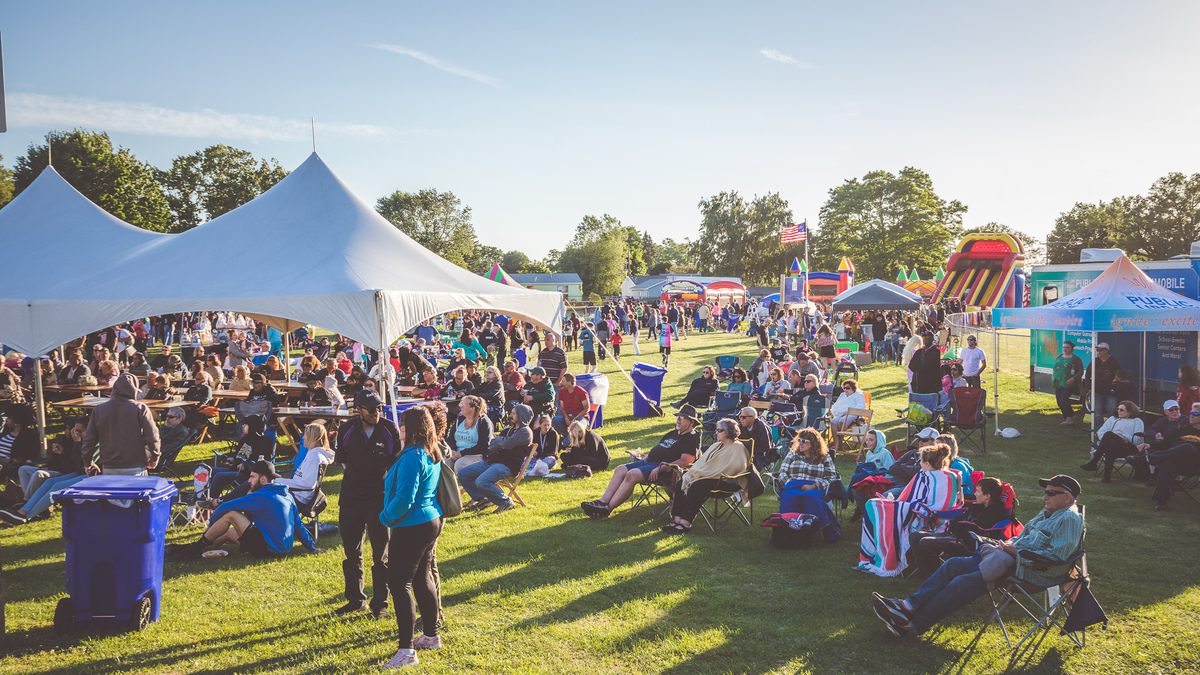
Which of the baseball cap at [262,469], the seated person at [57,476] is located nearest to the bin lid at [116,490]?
the baseball cap at [262,469]

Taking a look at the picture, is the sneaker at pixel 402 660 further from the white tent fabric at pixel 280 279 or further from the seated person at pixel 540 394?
the seated person at pixel 540 394

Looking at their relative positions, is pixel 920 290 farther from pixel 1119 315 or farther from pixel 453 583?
pixel 453 583

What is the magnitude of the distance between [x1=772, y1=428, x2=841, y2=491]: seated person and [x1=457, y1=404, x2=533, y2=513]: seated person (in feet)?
9.71

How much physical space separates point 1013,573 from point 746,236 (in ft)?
253

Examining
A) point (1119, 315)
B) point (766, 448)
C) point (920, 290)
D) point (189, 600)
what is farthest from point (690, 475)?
point (920, 290)

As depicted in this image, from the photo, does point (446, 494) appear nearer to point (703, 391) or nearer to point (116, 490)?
point (116, 490)

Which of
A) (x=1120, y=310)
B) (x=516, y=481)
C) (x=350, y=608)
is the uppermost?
(x=1120, y=310)

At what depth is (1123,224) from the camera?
54031 millimetres

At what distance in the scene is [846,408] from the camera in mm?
9969

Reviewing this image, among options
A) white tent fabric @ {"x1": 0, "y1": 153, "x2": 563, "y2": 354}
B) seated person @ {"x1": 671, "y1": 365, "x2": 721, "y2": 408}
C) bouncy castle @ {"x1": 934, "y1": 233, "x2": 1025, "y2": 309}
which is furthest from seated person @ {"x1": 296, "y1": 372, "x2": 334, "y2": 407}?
bouncy castle @ {"x1": 934, "y1": 233, "x2": 1025, "y2": 309}

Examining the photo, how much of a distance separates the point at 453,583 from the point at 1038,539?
437 cm

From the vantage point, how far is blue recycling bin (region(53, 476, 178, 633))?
4594 millimetres

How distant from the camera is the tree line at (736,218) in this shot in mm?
36188

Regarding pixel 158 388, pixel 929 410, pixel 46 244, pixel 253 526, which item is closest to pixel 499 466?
pixel 253 526
